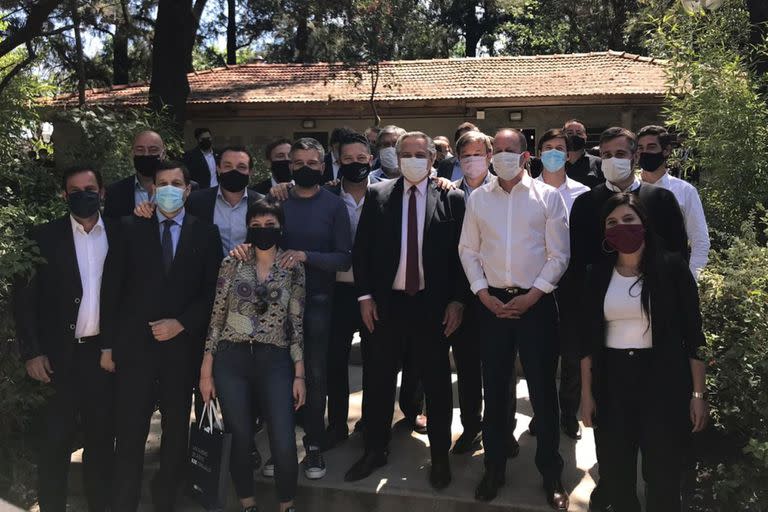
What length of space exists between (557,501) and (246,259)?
218 cm

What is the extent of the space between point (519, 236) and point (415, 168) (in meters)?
0.77

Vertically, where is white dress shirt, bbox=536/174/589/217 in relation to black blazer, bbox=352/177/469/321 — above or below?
above

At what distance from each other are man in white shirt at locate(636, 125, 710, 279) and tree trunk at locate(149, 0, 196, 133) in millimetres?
8792

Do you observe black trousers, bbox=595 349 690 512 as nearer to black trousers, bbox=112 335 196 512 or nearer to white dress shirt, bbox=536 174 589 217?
white dress shirt, bbox=536 174 589 217

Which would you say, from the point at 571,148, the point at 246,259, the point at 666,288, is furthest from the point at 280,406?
the point at 571,148

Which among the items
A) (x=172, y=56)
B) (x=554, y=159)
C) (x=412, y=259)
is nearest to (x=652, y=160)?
(x=554, y=159)

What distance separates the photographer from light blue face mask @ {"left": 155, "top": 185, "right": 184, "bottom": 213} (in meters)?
3.75

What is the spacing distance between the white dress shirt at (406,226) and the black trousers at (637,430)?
4.13ft

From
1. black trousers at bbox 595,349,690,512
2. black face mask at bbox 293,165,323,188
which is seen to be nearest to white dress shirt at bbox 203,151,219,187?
black face mask at bbox 293,165,323,188

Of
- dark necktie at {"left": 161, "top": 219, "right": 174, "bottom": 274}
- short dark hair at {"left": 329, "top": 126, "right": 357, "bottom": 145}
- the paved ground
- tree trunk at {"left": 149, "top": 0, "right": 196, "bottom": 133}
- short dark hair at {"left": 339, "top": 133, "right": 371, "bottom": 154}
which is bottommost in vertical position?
the paved ground

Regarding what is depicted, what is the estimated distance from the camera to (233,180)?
4156 millimetres

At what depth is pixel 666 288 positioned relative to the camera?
3.06 m

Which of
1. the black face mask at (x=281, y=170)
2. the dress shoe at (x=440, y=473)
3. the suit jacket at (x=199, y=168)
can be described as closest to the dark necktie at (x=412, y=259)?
the dress shoe at (x=440, y=473)

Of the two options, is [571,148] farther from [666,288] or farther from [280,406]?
[280,406]
